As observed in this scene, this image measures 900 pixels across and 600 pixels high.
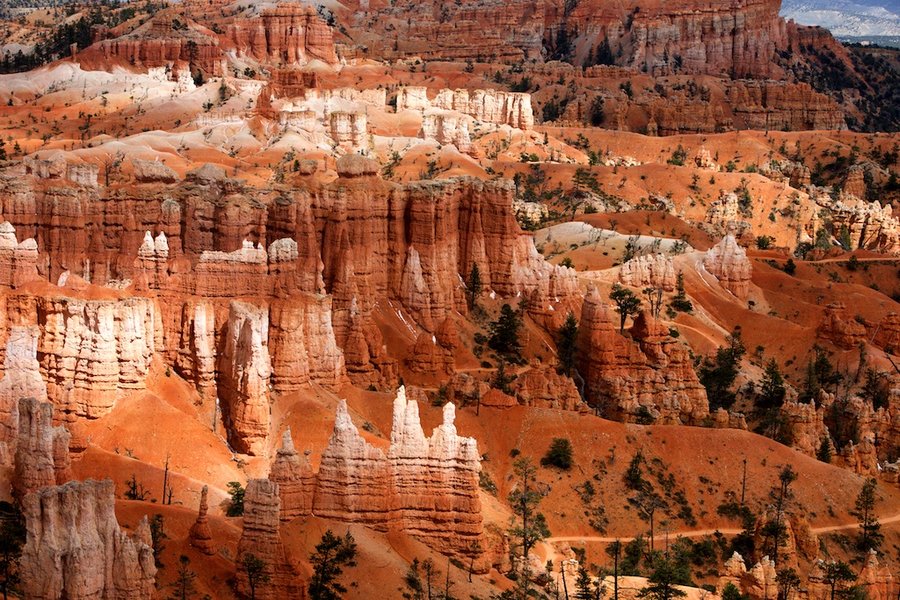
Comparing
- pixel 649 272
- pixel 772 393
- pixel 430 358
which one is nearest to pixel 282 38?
pixel 649 272

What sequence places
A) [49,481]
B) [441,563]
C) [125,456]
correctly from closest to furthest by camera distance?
[49,481] < [441,563] < [125,456]

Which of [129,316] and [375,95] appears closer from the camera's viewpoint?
[129,316]

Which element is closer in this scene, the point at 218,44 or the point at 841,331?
the point at 841,331

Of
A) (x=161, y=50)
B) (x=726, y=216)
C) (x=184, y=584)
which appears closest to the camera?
(x=184, y=584)

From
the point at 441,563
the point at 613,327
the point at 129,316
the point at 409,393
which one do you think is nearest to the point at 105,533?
the point at 441,563

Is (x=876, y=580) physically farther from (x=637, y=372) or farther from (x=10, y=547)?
(x=10, y=547)

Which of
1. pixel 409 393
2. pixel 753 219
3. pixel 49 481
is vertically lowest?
pixel 753 219

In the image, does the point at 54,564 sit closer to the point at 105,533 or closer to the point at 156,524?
the point at 105,533
